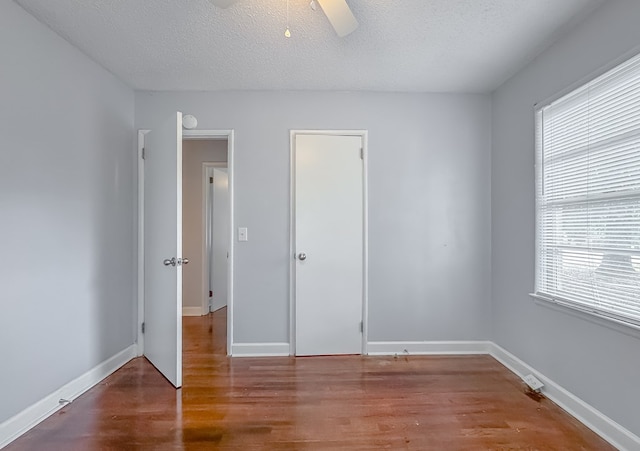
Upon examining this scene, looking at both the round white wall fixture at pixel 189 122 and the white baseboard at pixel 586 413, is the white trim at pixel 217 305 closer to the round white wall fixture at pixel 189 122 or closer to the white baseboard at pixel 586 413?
the round white wall fixture at pixel 189 122

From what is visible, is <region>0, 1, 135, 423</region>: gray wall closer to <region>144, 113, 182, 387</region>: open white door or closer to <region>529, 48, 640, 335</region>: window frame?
<region>144, 113, 182, 387</region>: open white door

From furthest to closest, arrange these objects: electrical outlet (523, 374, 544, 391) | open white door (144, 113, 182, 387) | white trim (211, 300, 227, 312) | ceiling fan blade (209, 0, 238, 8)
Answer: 1. white trim (211, 300, 227, 312)
2. open white door (144, 113, 182, 387)
3. electrical outlet (523, 374, 544, 391)
4. ceiling fan blade (209, 0, 238, 8)

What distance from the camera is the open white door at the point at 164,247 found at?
2438 mm

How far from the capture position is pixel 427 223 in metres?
3.05

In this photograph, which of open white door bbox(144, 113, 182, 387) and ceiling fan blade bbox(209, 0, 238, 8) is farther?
open white door bbox(144, 113, 182, 387)

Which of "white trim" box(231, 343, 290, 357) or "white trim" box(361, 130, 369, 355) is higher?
"white trim" box(361, 130, 369, 355)

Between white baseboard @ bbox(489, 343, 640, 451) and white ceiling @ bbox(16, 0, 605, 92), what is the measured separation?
2.31 m

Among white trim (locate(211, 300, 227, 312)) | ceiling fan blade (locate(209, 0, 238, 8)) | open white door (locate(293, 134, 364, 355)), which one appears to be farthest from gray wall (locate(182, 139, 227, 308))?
ceiling fan blade (locate(209, 0, 238, 8))

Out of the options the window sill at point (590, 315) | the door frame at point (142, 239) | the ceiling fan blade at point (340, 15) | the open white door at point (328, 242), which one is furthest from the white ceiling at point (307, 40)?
the window sill at point (590, 315)

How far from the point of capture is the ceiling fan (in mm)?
1632

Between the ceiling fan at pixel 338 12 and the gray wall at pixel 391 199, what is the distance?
1.21m

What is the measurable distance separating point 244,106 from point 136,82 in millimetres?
923

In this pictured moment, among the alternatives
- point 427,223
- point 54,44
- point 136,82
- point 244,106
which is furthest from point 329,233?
point 54,44

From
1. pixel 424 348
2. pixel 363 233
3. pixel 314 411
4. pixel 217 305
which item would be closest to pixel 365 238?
pixel 363 233
